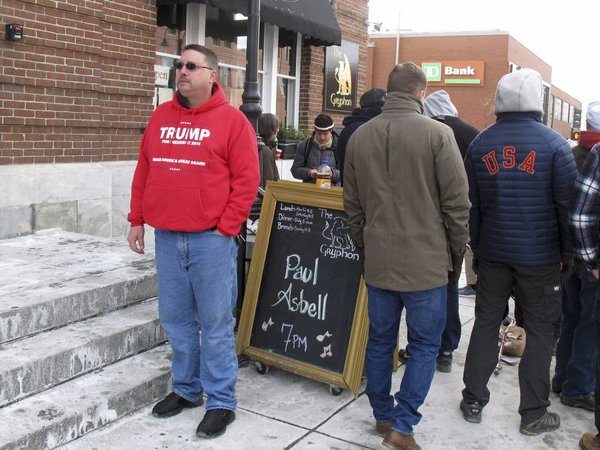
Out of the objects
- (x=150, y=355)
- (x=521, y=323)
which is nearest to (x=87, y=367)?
(x=150, y=355)

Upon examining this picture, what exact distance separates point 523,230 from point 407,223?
78 centimetres

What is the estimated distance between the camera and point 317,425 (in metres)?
3.92

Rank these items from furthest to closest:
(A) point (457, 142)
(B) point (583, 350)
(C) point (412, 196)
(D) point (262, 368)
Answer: (A) point (457, 142) → (D) point (262, 368) → (B) point (583, 350) → (C) point (412, 196)

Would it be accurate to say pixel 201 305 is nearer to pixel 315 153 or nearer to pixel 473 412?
pixel 473 412

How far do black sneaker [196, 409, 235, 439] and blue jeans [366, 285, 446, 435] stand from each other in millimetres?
826

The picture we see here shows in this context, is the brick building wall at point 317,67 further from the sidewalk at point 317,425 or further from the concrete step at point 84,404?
the concrete step at point 84,404

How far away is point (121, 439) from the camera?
143 inches

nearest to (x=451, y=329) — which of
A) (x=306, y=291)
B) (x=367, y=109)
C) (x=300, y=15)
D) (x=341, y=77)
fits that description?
(x=306, y=291)

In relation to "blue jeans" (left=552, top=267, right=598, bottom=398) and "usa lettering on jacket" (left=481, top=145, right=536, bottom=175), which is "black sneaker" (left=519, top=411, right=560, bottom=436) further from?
"usa lettering on jacket" (left=481, top=145, right=536, bottom=175)

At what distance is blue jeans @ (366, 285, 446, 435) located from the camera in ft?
11.5

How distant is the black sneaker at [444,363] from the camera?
4.88 m

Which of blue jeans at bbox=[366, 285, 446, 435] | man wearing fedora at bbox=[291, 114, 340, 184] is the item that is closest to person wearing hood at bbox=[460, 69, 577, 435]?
blue jeans at bbox=[366, 285, 446, 435]

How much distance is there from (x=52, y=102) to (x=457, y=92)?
32.4 meters

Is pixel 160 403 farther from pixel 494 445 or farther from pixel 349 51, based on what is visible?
pixel 349 51
